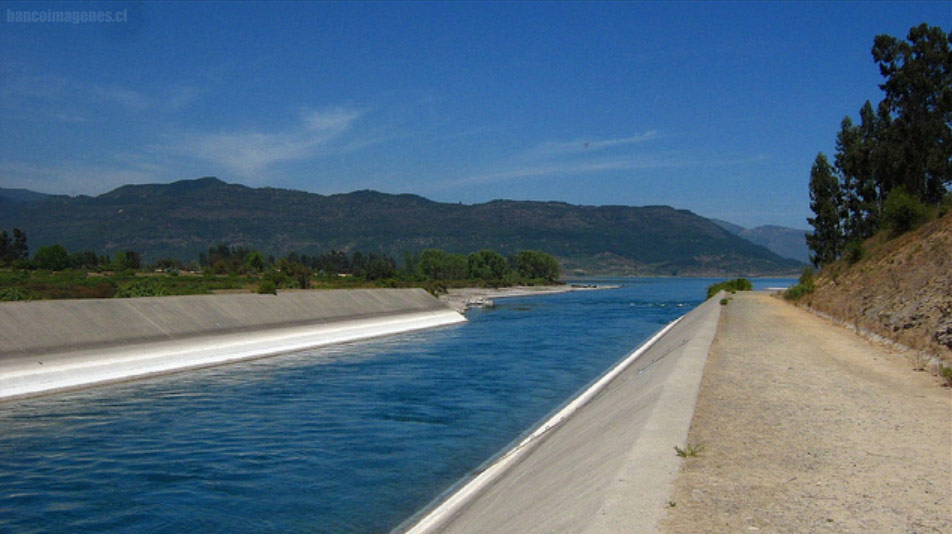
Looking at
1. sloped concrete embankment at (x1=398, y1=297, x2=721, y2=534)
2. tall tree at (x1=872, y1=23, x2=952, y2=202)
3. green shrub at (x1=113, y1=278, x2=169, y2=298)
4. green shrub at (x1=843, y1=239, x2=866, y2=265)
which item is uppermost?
tall tree at (x1=872, y1=23, x2=952, y2=202)

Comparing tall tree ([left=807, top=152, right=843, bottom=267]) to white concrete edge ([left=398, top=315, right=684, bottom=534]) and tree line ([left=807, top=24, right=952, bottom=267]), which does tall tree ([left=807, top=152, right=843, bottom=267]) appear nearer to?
tree line ([left=807, top=24, right=952, bottom=267])

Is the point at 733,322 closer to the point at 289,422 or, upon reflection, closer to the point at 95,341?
the point at 289,422

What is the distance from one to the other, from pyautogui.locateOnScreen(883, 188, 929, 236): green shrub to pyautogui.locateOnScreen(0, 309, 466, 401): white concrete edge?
101ft

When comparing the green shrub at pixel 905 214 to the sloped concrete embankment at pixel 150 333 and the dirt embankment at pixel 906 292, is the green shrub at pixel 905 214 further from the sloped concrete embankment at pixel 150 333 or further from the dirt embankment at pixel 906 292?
the sloped concrete embankment at pixel 150 333

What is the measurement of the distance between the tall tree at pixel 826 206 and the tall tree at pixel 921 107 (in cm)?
2213

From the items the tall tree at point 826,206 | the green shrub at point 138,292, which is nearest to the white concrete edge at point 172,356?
the green shrub at point 138,292

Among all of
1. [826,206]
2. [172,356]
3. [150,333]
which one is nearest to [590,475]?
[172,356]

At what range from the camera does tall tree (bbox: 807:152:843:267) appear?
63906 millimetres

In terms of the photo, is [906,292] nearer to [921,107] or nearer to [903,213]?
[903,213]

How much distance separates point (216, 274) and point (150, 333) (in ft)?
246

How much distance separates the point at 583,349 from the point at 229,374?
18.2m

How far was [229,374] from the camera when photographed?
94.8 ft

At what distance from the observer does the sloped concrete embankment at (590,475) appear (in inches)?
274

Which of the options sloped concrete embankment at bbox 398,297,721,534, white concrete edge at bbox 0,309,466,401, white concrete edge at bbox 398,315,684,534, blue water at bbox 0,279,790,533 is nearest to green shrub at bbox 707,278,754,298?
white concrete edge at bbox 0,309,466,401
